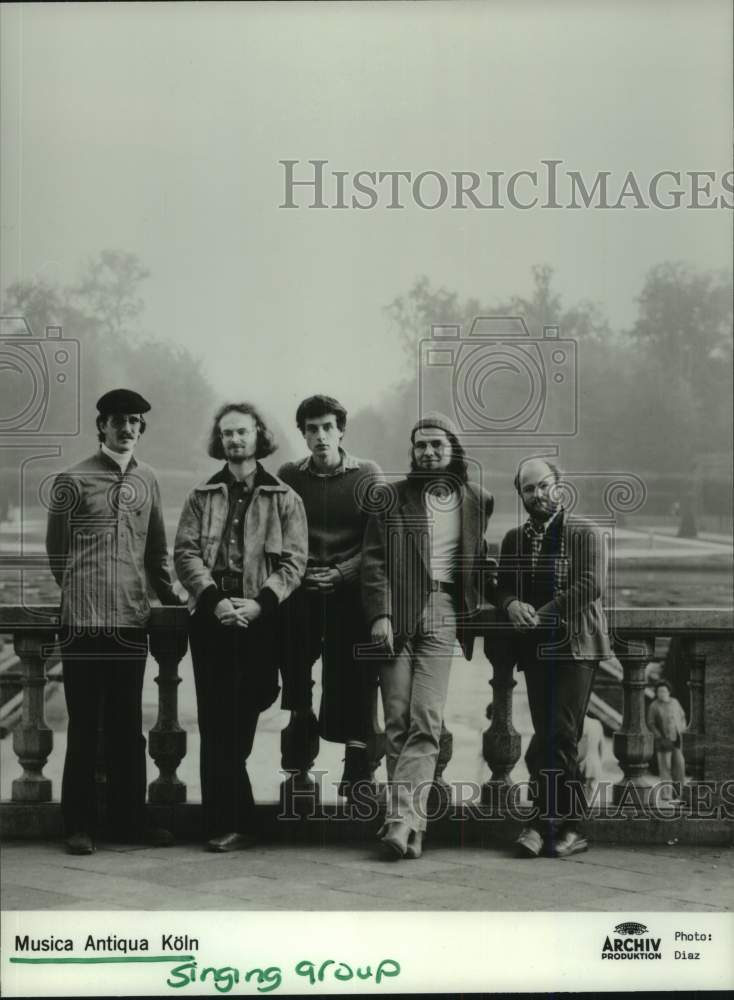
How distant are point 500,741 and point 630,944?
2.33 feet

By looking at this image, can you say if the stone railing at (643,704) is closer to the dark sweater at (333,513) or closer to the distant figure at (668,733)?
the distant figure at (668,733)

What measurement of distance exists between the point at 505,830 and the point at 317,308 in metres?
1.70

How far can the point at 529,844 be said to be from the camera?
4.49m

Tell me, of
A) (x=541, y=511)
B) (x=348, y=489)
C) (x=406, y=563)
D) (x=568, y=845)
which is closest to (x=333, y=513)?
(x=348, y=489)

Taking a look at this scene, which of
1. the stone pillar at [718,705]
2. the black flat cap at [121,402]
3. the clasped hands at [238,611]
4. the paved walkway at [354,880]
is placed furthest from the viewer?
the stone pillar at [718,705]

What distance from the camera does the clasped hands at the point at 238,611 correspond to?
4.53 m

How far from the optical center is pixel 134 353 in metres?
4.39

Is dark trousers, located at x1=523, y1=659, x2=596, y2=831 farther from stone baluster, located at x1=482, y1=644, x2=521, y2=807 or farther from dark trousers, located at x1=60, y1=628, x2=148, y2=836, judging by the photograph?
dark trousers, located at x1=60, y1=628, x2=148, y2=836

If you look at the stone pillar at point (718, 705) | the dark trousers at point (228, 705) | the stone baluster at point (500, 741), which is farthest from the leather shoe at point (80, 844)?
the stone pillar at point (718, 705)

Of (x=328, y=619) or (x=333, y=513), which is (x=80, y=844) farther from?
(x=333, y=513)

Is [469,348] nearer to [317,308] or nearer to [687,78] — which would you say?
[317,308]

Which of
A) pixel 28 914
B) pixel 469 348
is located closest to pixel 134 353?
pixel 469 348

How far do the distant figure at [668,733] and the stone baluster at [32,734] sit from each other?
1.94 meters

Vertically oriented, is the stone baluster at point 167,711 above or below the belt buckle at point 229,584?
below
